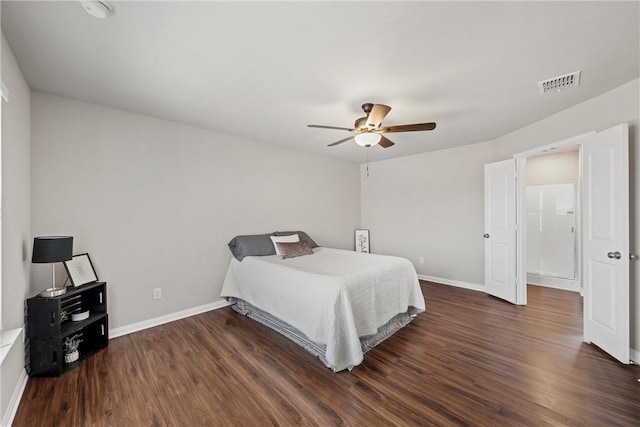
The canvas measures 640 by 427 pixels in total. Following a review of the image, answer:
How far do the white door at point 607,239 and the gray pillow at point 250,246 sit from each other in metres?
3.58

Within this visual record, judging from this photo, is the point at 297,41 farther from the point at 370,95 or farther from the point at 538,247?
the point at 538,247

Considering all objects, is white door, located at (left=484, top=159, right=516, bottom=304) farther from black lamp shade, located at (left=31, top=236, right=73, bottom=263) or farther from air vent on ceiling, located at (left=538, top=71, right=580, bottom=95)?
black lamp shade, located at (left=31, top=236, right=73, bottom=263)

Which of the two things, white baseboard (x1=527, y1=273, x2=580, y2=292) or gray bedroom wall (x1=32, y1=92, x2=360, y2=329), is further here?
white baseboard (x1=527, y1=273, x2=580, y2=292)

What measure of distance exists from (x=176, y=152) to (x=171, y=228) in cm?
97

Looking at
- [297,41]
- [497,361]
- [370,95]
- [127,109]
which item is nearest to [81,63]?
[127,109]

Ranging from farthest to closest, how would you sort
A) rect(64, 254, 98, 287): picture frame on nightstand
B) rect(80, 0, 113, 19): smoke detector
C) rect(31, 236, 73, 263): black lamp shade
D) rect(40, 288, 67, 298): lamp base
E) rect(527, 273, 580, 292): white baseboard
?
1. rect(527, 273, 580, 292): white baseboard
2. rect(64, 254, 98, 287): picture frame on nightstand
3. rect(40, 288, 67, 298): lamp base
4. rect(31, 236, 73, 263): black lamp shade
5. rect(80, 0, 113, 19): smoke detector

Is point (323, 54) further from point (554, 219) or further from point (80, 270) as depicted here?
point (554, 219)

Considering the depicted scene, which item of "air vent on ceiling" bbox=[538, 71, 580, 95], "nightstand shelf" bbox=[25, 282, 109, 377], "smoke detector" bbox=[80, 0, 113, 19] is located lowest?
"nightstand shelf" bbox=[25, 282, 109, 377]

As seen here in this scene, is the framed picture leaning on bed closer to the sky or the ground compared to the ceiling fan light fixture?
closer to the ground

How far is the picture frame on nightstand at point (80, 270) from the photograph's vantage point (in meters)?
2.32

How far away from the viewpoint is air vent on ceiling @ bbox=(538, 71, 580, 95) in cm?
213

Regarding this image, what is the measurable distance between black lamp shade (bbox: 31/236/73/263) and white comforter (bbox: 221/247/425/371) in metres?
1.71

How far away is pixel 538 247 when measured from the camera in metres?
4.57

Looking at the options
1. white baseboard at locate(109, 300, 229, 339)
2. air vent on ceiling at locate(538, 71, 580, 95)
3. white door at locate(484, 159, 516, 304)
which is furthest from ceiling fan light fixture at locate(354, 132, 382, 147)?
white baseboard at locate(109, 300, 229, 339)
